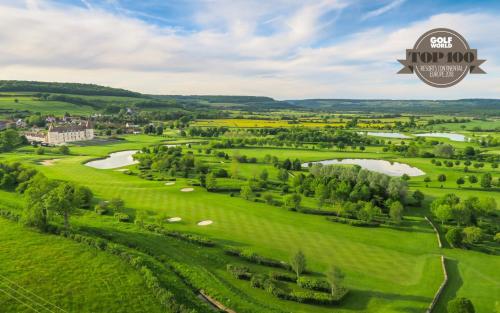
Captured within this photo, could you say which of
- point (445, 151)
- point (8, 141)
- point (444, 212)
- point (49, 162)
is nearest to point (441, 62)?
point (444, 212)

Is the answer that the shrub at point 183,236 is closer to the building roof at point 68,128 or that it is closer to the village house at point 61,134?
the village house at point 61,134

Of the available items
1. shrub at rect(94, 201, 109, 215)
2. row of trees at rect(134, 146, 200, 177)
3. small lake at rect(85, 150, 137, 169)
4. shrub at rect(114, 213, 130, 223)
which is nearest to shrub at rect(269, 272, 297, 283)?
shrub at rect(114, 213, 130, 223)

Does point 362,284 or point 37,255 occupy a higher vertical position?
point 37,255

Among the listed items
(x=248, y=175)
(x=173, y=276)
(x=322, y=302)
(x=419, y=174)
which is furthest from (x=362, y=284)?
(x=419, y=174)

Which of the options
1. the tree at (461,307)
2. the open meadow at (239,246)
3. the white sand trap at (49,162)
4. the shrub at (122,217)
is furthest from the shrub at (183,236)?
the white sand trap at (49,162)

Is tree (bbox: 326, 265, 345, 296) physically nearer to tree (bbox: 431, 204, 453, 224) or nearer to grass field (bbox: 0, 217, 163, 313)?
grass field (bbox: 0, 217, 163, 313)

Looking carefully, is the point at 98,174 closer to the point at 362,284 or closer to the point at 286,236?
the point at 286,236
